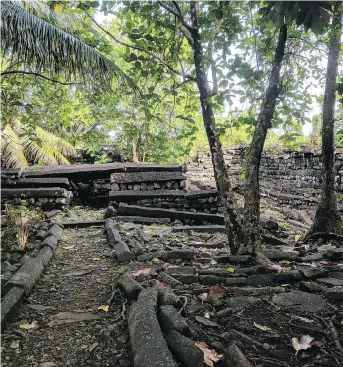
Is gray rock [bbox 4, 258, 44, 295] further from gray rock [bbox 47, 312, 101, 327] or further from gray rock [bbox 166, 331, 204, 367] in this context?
gray rock [bbox 166, 331, 204, 367]

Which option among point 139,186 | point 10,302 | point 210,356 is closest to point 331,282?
point 210,356

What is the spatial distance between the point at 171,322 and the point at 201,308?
1.90ft

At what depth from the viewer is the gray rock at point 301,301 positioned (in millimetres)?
2837

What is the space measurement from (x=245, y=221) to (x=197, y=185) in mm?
6713

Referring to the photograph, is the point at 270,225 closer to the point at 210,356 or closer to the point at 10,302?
the point at 210,356

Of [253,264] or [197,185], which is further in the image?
[197,185]

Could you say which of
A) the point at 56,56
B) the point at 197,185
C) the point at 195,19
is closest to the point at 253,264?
the point at 195,19

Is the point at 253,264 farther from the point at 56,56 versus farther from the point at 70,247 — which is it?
the point at 56,56

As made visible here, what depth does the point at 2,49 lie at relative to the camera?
4781 mm

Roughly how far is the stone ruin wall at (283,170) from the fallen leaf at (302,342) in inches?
241

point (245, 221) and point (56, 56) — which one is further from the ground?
point (56, 56)

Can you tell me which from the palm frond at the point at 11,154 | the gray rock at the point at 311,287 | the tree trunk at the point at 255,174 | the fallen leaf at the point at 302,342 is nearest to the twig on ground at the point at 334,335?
the fallen leaf at the point at 302,342

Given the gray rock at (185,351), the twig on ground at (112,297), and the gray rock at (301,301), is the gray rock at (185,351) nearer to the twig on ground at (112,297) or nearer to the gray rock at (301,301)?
the twig on ground at (112,297)

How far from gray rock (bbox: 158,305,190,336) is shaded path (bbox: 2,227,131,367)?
295 mm
